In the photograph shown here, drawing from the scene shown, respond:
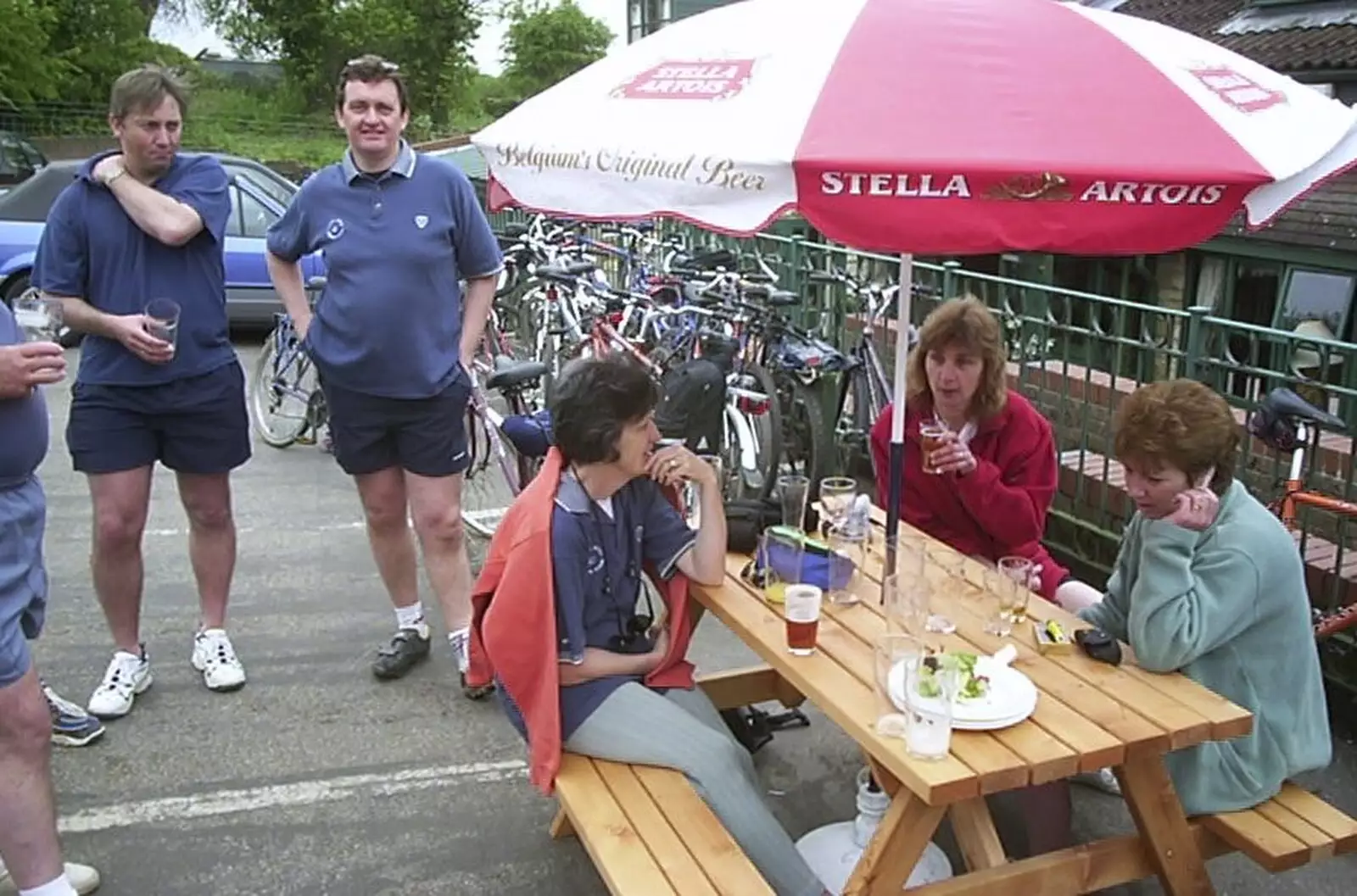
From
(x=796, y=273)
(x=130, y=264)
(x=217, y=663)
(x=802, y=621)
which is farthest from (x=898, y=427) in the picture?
(x=796, y=273)

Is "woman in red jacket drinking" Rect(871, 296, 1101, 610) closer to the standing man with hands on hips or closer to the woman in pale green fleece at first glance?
the woman in pale green fleece

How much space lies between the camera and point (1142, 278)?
9516 mm

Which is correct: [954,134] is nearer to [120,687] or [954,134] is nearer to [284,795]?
[284,795]

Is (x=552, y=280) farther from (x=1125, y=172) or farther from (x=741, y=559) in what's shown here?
(x=1125, y=172)

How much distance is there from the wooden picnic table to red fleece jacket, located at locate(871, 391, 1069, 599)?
0.40 m

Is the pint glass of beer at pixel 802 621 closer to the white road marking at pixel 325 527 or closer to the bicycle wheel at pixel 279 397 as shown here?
the white road marking at pixel 325 527

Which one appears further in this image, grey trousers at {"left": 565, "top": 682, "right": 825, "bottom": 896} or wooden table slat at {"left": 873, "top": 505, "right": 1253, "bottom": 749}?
grey trousers at {"left": 565, "top": 682, "right": 825, "bottom": 896}

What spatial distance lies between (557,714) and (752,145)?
1266mm

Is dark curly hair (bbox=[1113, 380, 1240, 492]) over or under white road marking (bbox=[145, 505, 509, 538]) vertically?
over

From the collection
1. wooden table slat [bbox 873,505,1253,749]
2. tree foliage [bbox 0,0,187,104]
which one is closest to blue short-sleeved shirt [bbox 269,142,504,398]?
wooden table slat [bbox 873,505,1253,749]

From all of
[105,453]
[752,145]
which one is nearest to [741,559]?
[752,145]

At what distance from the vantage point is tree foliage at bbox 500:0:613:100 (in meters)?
40.9

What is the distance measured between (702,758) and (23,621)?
4.92 ft

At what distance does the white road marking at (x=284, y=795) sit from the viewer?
317 centimetres
